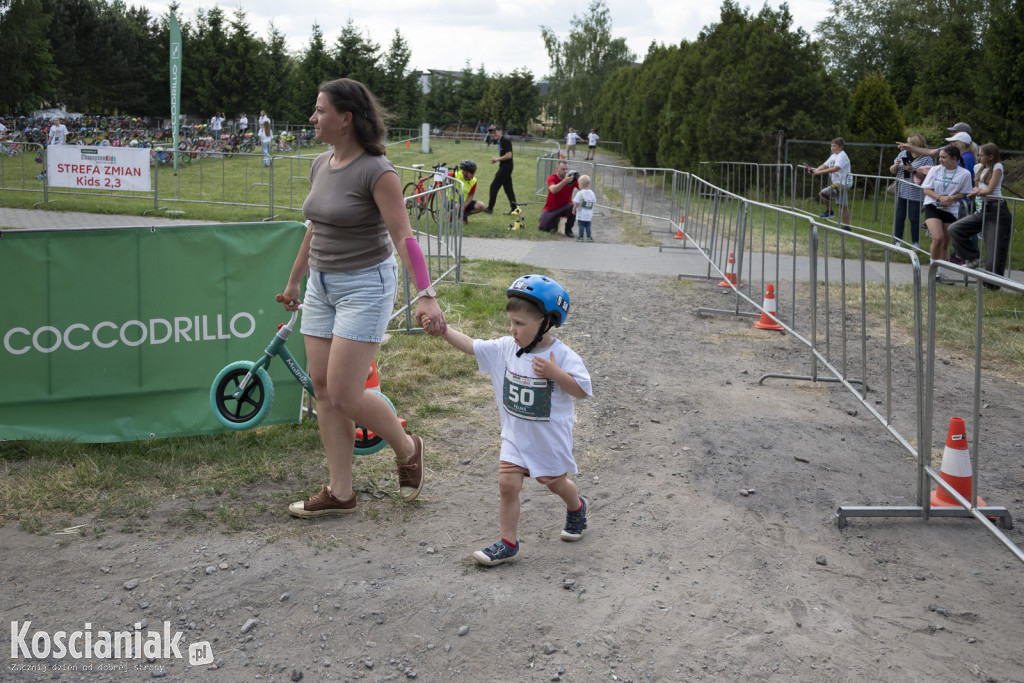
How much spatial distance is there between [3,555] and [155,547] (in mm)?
625

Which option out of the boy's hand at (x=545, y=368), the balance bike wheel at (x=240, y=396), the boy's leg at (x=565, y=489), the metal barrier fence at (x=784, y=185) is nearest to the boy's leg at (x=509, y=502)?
the boy's leg at (x=565, y=489)

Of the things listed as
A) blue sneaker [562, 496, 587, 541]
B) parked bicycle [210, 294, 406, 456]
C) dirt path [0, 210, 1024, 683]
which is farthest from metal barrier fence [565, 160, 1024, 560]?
parked bicycle [210, 294, 406, 456]

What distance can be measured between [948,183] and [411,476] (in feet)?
31.0

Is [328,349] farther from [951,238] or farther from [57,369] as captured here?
[951,238]

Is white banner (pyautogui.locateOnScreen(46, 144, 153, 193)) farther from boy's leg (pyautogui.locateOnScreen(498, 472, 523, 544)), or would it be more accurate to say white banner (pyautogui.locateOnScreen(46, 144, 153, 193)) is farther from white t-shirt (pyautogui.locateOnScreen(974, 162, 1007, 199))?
boy's leg (pyautogui.locateOnScreen(498, 472, 523, 544))

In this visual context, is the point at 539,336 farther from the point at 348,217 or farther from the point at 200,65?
the point at 200,65

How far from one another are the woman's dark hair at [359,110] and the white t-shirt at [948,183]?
9.56 m

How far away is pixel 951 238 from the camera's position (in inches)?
439

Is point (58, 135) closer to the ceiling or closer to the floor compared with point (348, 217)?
closer to the ceiling

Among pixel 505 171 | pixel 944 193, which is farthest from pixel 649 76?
pixel 944 193

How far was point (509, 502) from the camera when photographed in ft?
12.7

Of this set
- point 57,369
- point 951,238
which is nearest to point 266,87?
point 951,238

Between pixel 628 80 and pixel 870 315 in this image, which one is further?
pixel 628 80

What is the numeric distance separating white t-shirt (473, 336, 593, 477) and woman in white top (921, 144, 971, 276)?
924cm
